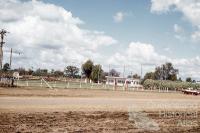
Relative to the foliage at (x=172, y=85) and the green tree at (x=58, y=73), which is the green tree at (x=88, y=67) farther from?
the foliage at (x=172, y=85)

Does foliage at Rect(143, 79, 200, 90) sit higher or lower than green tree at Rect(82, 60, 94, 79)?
lower

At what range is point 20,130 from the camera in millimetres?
13500

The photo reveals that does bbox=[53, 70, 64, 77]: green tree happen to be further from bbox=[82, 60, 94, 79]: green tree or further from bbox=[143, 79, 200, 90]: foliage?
bbox=[143, 79, 200, 90]: foliage

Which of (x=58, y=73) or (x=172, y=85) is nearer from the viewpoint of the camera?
(x=172, y=85)

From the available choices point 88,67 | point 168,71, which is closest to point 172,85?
point 88,67

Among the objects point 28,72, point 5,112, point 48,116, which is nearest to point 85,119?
point 48,116

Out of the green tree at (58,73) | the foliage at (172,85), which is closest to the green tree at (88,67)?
the green tree at (58,73)

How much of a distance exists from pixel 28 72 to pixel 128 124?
Result: 116867 mm

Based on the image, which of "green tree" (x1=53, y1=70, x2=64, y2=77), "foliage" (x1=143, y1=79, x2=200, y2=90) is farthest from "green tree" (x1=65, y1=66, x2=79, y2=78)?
"foliage" (x1=143, y1=79, x2=200, y2=90)

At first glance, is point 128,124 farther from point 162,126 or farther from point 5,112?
point 5,112

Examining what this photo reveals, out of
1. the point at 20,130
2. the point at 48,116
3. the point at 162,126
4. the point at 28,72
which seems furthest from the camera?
the point at 28,72

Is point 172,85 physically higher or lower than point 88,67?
lower

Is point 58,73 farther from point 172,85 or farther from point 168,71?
point 172,85

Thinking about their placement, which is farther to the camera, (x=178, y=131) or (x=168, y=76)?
(x=168, y=76)
